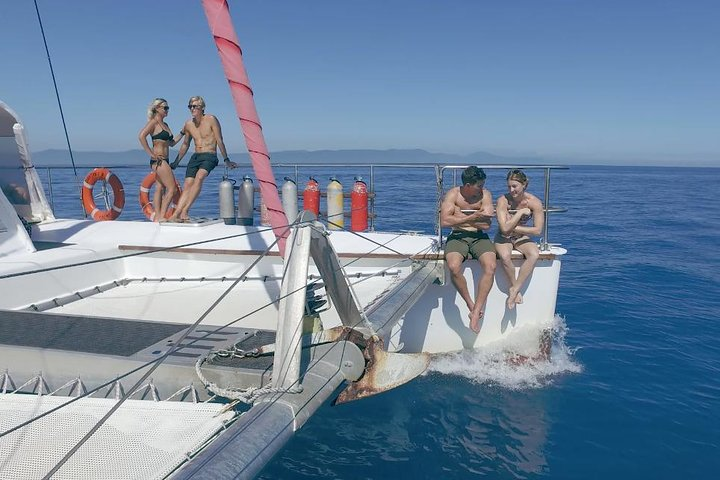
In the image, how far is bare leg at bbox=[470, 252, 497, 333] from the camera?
6.09 meters

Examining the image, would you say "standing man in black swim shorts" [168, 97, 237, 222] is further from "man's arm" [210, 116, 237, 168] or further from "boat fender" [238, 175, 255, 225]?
"boat fender" [238, 175, 255, 225]

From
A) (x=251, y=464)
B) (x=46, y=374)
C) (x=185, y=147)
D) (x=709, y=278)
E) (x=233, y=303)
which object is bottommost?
(x=709, y=278)

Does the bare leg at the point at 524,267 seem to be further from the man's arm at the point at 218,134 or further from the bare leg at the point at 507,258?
the man's arm at the point at 218,134

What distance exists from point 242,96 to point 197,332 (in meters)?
2.14

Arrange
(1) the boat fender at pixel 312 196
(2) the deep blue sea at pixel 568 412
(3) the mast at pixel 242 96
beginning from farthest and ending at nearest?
(1) the boat fender at pixel 312 196, (2) the deep blue sea at pixel 568 412, (3) the mast at pixel 242 96

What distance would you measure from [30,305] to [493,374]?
5.33 m

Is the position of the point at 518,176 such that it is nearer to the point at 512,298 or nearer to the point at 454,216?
the point at 454,216

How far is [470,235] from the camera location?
249 inches

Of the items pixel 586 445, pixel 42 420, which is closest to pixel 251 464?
pixel 42 420

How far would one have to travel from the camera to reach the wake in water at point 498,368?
21.4 ft

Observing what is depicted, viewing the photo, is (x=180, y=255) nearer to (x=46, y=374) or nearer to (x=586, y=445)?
(x=46, y=374)

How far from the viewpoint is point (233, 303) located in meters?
6.36

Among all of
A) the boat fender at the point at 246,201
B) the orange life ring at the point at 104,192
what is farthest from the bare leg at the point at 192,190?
the orange life ring at the point at 104,192

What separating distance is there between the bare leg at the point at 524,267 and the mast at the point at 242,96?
2784 mm
